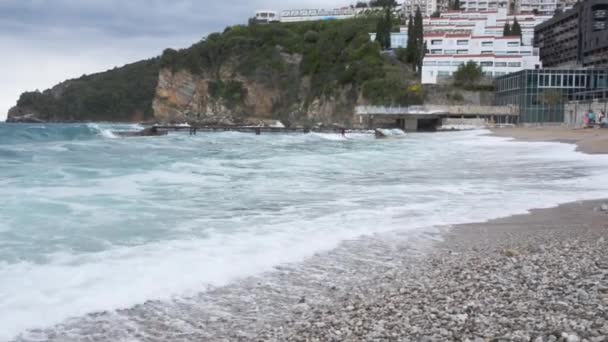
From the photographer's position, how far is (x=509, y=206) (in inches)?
452

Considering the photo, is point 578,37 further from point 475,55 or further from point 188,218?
point 188,218

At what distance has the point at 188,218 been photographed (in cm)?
1069

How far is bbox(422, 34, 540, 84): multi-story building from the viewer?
76.4m

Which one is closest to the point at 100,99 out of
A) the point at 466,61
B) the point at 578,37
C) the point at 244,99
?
the point at 244,99

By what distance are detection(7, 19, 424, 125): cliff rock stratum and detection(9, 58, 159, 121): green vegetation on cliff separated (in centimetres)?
5203

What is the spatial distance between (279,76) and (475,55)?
3399 centimetres

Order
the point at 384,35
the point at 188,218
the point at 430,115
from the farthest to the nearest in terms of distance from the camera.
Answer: the point at 384,35 < the point at 430,115 < the point at 188,218

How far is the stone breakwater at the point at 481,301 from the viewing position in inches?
173

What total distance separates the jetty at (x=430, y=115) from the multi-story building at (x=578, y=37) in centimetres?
1391

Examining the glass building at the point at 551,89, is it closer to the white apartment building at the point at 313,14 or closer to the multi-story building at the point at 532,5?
the multi-story building at the point at 532,5

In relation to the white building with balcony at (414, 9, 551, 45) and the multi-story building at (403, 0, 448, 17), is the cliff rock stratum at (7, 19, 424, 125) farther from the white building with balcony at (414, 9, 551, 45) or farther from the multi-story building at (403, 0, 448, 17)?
the multi-story building at (403, 0, 448, 17)

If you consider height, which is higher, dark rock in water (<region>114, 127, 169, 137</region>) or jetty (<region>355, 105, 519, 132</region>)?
jetty (<region>355, 105, 519, 132</region>)

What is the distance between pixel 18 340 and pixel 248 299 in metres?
2.11

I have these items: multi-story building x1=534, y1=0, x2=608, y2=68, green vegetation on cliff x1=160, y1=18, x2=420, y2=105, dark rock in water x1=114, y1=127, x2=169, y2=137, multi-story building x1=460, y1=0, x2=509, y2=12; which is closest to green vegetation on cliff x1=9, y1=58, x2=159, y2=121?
green vegetation on cliff x1=160, y1=18, x2=420, y2=105
